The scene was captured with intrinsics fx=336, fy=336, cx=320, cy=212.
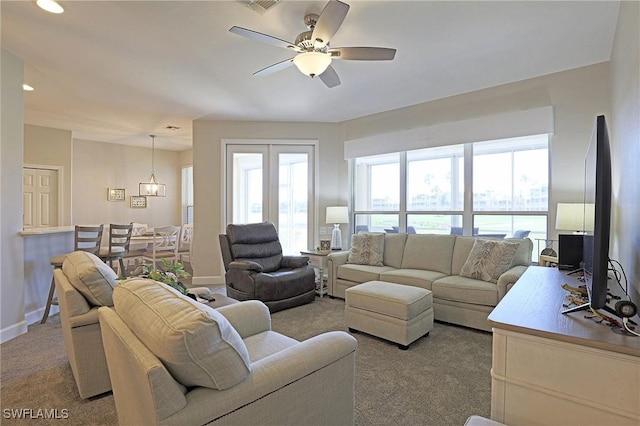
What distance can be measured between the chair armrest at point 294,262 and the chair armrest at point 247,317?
2276 millimetres

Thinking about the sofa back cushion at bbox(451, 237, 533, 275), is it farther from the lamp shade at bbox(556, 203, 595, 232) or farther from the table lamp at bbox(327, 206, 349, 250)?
the table lamp at bbox(327, 206, 349, 250)

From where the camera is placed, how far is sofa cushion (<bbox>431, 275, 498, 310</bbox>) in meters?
3.22

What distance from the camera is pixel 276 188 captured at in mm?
5660

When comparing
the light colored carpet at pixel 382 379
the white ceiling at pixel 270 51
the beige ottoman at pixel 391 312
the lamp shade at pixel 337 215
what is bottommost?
the light colored carpet at pixel 382 379

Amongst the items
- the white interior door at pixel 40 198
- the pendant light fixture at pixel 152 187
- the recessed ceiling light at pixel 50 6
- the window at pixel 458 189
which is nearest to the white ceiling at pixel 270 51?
the recessed ceiling light at pixel 50 6

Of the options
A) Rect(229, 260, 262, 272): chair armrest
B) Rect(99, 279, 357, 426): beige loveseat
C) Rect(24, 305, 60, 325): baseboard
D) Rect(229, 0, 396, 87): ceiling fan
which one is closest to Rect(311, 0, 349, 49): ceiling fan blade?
Rect(229, 0, 396, 87): ceiling fan

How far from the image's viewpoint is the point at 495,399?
4.27ft

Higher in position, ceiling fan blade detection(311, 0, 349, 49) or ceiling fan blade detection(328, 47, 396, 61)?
ceiling fan blade detection(311, 0, 349, 49)

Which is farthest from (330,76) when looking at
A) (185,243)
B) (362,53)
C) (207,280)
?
(185,243)

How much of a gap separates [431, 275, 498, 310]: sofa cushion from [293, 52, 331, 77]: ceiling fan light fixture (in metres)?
2.44

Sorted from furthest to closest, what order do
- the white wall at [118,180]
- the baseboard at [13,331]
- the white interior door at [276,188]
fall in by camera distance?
the white wall at [118,180] → the white interior door at [276,188] → the baseboard at [13,331]

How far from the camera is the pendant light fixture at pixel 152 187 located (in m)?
7.60

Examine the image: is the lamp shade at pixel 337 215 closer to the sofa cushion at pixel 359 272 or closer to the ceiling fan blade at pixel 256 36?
the sofa cushion at pixel 359 272

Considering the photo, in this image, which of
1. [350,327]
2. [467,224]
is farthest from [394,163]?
[350,327]
